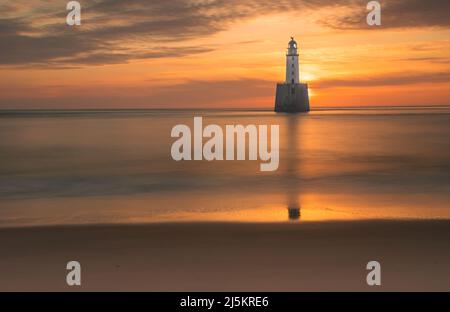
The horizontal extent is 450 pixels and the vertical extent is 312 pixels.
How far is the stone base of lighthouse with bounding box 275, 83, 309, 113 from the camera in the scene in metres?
75.9

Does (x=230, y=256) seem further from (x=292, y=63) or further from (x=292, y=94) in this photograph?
(x=292, y=94)

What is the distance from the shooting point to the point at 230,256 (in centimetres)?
639

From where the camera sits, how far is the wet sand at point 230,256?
211 inches

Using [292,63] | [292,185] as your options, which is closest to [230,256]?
[292,185]

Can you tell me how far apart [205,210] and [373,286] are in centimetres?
574

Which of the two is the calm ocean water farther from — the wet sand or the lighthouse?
the lighthouse

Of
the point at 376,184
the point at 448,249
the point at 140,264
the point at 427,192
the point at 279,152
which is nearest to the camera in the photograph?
the point at 140,264

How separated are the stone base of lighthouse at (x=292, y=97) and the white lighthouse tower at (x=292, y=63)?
179 centimetres

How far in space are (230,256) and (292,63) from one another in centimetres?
6708

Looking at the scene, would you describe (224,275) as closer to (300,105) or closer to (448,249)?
(448,249)

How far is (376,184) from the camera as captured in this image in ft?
52.2

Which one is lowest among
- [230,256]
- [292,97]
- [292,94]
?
[230,256]

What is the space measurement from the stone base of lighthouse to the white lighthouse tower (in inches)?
70.4

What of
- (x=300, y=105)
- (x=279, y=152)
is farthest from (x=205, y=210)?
(x=300, y=105)
